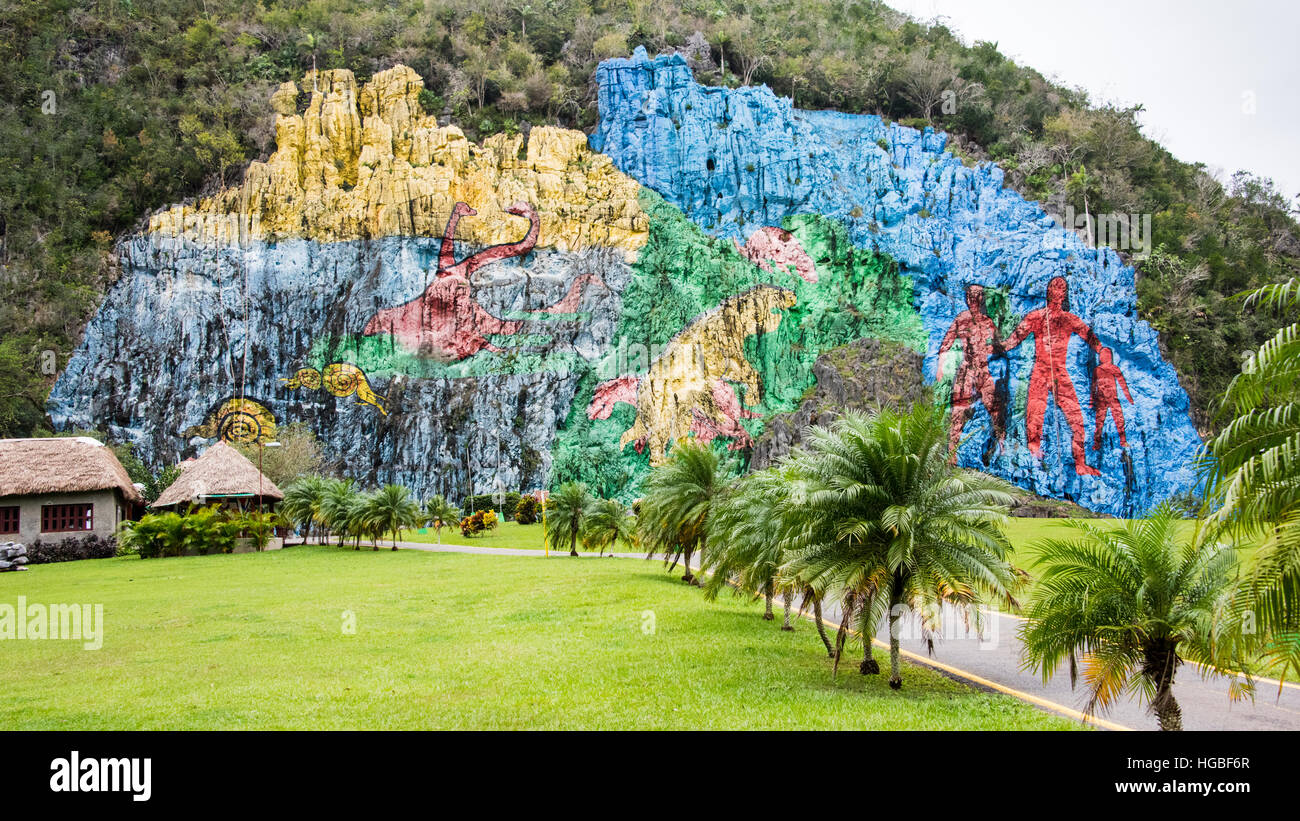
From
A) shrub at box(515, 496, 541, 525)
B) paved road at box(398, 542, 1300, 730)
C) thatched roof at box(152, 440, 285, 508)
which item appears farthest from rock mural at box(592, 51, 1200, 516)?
paved road at box(398, 542, 1300, 730)

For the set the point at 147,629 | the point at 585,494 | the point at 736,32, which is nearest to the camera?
the point at 147,629

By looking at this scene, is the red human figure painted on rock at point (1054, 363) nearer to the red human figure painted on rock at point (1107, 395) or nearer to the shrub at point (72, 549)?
the red human figure painted on rock at point (1107, 395)

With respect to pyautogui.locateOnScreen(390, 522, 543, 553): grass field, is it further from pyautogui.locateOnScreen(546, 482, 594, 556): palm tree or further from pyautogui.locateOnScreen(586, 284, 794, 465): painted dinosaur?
pyautogui.locateOnScreen(586, 284, 794, 465): painted dinosaur

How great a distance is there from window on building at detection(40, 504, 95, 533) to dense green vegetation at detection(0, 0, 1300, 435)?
17.7 m

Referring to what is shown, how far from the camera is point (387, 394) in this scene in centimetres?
5319

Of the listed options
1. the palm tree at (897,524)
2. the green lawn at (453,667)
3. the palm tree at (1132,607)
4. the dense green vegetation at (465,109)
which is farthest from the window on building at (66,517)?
the palm tree at (1132,607)

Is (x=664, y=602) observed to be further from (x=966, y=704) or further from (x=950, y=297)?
(x=950, y=297)

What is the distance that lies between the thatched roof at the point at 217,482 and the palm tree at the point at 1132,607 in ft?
132

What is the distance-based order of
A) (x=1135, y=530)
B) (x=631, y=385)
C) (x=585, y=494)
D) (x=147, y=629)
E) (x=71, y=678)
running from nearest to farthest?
(x=1135, y=530) < (x=71, y=678) < (x=147, y=629) < (x=585, y=494) < (x=631, y=385)

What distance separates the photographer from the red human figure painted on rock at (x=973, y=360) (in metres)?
53.7

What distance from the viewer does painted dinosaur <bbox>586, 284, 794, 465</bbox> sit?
5362 centimetres

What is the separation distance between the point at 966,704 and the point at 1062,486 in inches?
1812

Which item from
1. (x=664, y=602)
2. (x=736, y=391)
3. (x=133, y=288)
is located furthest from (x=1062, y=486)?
(x=133, y=288)

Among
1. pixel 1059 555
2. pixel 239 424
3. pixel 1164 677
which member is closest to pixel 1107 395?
pixel 1059 555
